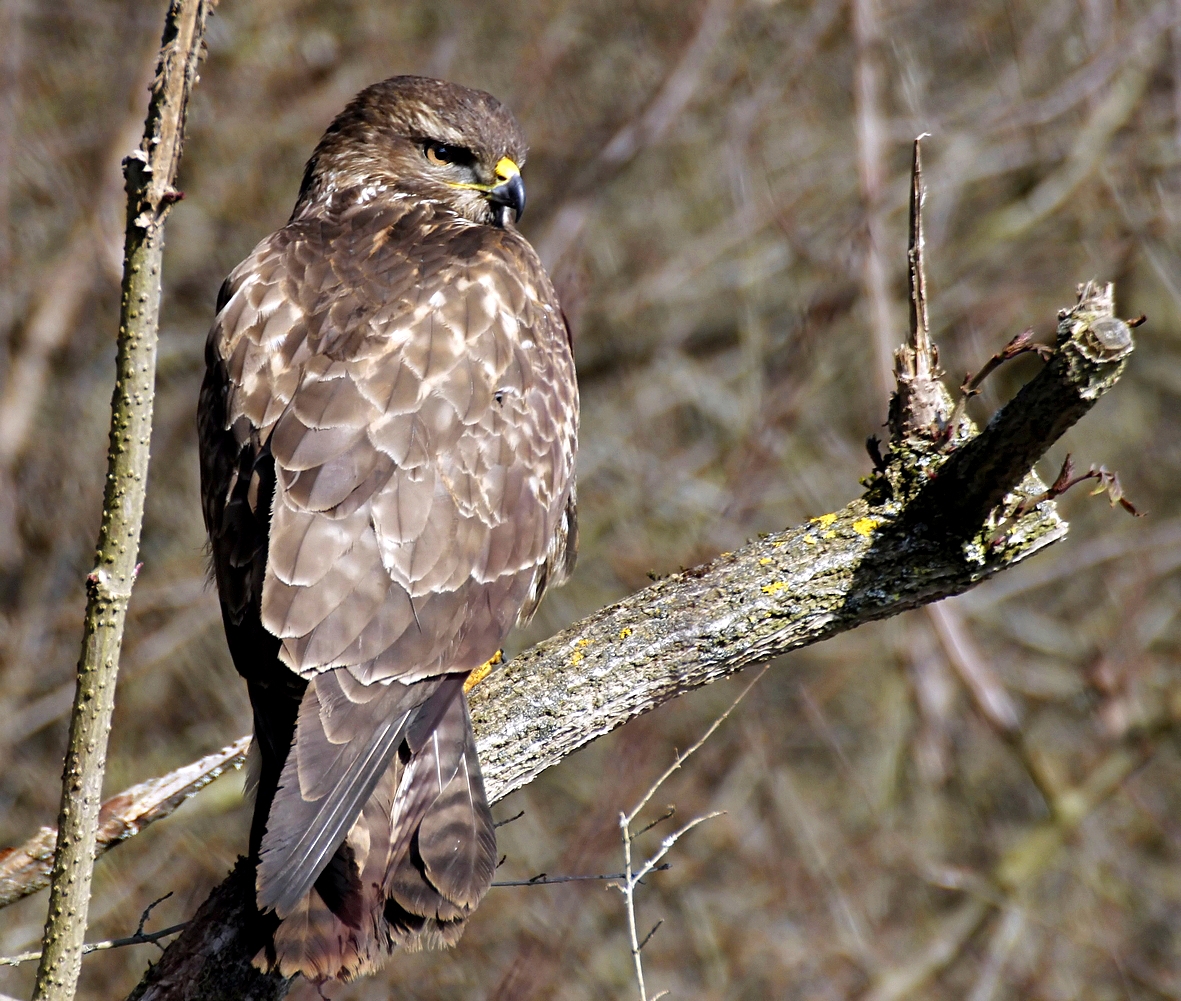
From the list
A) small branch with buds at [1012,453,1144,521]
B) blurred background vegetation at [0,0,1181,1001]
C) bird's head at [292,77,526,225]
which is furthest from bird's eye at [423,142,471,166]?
blurred background vegetation at [0,0,1181,1001]

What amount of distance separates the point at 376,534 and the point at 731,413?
5.72 m

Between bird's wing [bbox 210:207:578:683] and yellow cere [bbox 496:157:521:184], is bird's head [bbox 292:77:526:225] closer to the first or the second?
yellow cere [bbox 496:157:521:184]

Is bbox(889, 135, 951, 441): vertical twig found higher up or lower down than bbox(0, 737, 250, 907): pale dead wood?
higher up

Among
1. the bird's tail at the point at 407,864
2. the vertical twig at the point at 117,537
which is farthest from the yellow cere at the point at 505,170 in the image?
the vertical twig at the point at 117,537

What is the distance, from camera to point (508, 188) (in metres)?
4.01

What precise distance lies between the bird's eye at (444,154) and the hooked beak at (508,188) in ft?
0.43

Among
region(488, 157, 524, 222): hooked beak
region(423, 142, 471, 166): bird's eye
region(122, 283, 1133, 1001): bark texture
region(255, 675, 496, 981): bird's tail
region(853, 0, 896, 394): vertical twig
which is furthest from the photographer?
region(853, 0, 896, 394): vertical twig

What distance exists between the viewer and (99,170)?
736 centimetres

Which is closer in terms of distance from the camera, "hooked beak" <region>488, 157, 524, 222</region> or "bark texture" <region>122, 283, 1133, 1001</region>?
"bark texture" <region>122, 283, 1133, 1001</region>

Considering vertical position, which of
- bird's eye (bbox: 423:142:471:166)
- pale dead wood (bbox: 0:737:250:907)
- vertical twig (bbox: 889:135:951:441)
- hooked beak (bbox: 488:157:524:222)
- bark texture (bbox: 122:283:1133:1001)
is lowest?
bark texture (bbox: 122:283:1133:1001)

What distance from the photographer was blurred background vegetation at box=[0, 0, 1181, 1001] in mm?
7305

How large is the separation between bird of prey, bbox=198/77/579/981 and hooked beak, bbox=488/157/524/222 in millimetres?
422

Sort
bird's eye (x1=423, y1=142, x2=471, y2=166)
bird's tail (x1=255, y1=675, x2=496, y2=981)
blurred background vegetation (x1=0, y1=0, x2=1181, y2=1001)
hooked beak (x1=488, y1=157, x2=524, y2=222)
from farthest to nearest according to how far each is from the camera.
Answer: blurred background vegetation (x1=0, y1=0, x2=1181, y2=1001), bird's eye (x1=423, y1=142, x2=471, y2=166), hooked beak (x1=488, y1=157, x2=524, y2=222), bird's tail (x1=255, y1=675, x2=496, y2=981)

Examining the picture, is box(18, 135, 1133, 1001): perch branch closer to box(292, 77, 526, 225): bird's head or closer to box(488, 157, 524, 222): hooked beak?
box(488, 157, 524, 222): hooked beak
